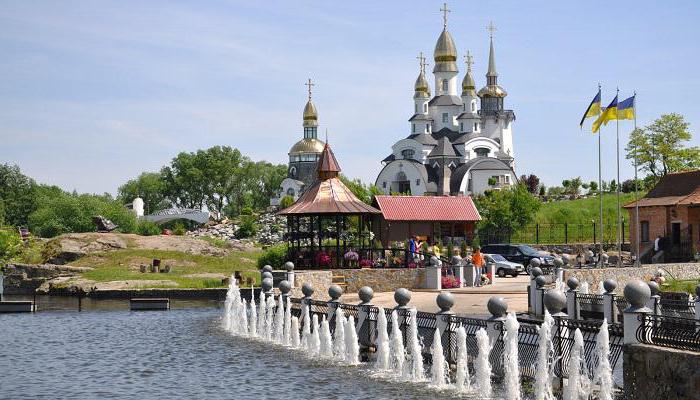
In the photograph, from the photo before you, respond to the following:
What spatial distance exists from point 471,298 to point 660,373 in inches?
743

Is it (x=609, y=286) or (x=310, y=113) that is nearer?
(x=609, y=286)

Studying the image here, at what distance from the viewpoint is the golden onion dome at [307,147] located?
119562 millimetres

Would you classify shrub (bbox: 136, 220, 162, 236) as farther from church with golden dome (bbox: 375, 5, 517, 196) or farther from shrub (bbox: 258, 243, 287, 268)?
shrub (bbox: 258, 243, 287, 268)

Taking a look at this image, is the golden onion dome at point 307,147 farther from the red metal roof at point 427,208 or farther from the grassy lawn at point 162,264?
the red metal roof at point 427,208

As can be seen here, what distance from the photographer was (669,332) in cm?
1330

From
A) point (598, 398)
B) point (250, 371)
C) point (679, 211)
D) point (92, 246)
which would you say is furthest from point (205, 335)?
point (92, 246)

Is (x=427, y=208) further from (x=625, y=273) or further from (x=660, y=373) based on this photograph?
(x=660, y=373)

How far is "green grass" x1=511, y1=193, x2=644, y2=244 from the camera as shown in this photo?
67.4 m

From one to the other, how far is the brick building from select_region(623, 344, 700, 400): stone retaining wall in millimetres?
33320

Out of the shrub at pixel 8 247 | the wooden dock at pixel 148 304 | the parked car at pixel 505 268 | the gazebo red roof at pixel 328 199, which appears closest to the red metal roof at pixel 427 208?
the parked car at pixel 505 268

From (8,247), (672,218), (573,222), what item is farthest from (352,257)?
(573,222)

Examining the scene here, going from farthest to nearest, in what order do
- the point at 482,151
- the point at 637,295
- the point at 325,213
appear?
the point at 482,151
the point at 325,213
the point at 637,295

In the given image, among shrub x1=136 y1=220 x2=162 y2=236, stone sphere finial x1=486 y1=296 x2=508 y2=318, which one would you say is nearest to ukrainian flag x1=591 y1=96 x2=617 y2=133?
stone sphere finial x1=486 y1=296 x2=508 y2=318

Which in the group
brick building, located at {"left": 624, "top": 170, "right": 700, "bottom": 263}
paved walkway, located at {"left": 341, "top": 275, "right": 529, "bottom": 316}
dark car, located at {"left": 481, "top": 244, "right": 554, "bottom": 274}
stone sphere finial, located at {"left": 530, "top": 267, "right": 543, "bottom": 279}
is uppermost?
brick building, located at {"left": 624, "top": 170, "right": 700, "bottom": 263}
